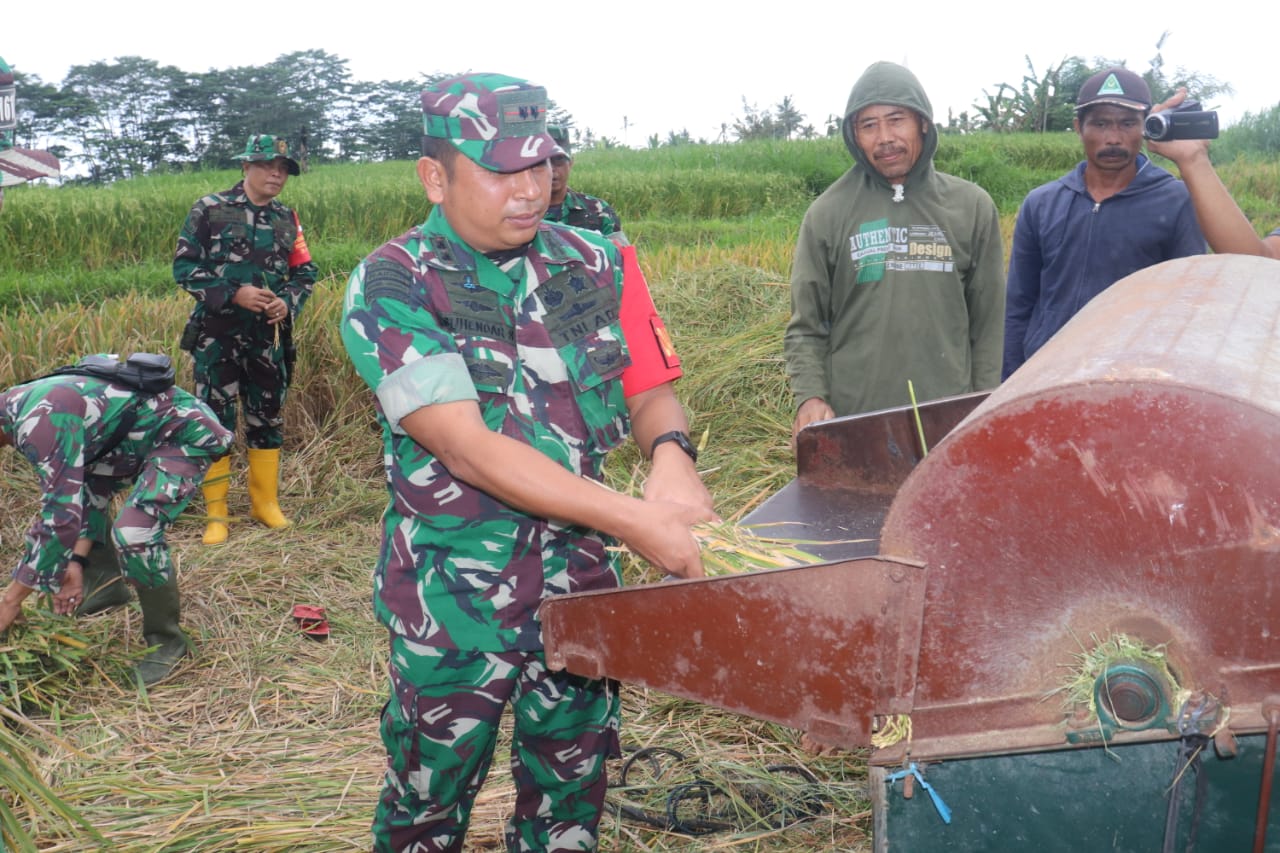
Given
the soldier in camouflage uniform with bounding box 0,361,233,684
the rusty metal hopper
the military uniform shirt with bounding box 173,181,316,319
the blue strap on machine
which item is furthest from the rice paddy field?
the blue strap on machine

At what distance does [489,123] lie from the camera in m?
2.00

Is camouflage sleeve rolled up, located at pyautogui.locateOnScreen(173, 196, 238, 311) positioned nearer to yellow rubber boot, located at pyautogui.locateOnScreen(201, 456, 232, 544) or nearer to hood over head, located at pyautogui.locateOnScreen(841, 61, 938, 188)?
yellow rubber boot, located at pyautogui.locateOnScreen(201, 456, 232, 544)

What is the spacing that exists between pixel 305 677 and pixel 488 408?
243 cm

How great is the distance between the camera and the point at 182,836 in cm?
291

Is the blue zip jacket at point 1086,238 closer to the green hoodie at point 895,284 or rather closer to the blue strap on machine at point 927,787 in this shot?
the green hoodie at point 895,284

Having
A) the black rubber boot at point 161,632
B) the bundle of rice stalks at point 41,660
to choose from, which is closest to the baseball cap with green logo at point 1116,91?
the black rubber boot at point 161,632

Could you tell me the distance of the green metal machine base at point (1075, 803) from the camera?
59.9 inches

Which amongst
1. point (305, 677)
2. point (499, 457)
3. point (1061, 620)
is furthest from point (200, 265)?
point (1061, 620)

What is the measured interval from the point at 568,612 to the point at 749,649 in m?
0.33

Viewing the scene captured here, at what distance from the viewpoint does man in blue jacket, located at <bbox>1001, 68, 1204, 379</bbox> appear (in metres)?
3.45

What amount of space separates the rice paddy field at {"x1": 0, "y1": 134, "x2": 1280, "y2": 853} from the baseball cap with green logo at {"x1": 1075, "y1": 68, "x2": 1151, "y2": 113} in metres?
1.52

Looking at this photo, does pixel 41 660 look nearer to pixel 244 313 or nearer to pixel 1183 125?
pixel 244 313

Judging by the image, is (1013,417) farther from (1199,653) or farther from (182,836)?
(182,836)

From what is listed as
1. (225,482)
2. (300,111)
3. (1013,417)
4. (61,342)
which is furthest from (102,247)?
(300,111)
